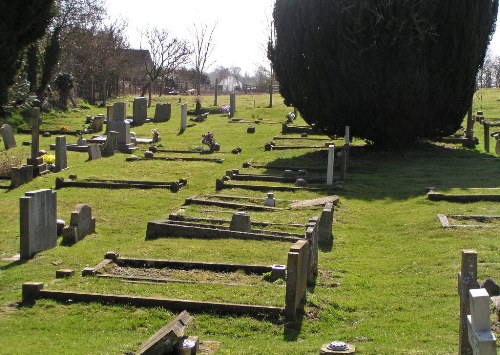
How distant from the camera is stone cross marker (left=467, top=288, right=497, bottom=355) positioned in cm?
492

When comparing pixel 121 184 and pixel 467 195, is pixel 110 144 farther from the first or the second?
pixel 467 195

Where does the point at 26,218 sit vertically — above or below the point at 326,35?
below

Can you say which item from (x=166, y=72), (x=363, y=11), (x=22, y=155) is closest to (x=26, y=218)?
(x=22, y=155)

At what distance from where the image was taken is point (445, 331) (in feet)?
30.6

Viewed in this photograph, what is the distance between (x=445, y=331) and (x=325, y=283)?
2932 mm

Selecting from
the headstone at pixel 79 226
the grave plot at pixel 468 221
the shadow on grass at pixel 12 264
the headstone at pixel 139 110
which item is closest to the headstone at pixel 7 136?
the headstone at pixel 139 110

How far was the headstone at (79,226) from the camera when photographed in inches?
614

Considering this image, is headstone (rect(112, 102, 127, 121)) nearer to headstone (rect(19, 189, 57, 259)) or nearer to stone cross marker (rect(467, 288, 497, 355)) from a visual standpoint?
headstone (rect(19, 189, 57, 259))

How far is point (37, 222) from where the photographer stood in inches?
579

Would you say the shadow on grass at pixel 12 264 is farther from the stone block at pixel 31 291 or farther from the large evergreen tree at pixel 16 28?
the large evergreen tree at pixel 16 28

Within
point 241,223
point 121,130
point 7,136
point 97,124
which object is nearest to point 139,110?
point 97,124

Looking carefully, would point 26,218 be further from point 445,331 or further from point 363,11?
point 363,11

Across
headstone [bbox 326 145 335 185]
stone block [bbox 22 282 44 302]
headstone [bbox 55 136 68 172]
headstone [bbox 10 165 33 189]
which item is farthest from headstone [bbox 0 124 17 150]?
stone block [bbox 22 282 44 302]

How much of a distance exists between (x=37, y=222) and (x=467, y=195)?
401 inches
